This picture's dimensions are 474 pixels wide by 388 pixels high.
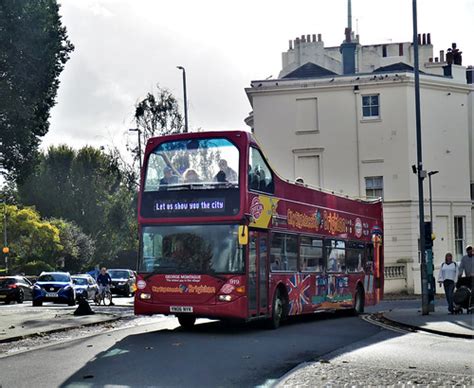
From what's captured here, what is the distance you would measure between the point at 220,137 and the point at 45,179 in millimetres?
68036

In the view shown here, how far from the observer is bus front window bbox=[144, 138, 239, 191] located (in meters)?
17.7

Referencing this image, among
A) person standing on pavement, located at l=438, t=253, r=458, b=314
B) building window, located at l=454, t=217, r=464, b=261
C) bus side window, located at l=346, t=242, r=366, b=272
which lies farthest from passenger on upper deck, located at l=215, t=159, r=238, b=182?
building window, located at l=454, t=217, r=464, b=261

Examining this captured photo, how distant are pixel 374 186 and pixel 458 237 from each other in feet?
21.1

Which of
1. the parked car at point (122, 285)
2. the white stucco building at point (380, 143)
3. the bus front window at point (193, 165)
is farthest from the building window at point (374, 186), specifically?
the bus front window at point (193, 165)

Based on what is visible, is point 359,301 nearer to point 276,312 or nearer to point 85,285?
point 276,312

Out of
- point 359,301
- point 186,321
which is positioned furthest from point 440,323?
point 186,321

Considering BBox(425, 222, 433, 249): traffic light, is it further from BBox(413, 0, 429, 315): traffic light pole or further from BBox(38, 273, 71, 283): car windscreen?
BBox(38, 273, 71, 283): car windscreen

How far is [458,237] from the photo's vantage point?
1980 inches

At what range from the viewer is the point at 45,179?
83.5 m

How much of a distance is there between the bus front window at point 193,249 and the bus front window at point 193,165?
94 centimetres

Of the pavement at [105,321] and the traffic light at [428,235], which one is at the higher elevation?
the traffic light at [428,235]

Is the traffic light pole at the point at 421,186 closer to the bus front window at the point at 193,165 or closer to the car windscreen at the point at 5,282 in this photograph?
the bus front window at the point at 193,165

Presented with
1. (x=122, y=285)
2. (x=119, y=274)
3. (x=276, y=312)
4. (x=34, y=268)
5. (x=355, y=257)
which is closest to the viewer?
(x=276, y=312)

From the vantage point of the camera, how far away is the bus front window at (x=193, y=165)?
1770 cm
